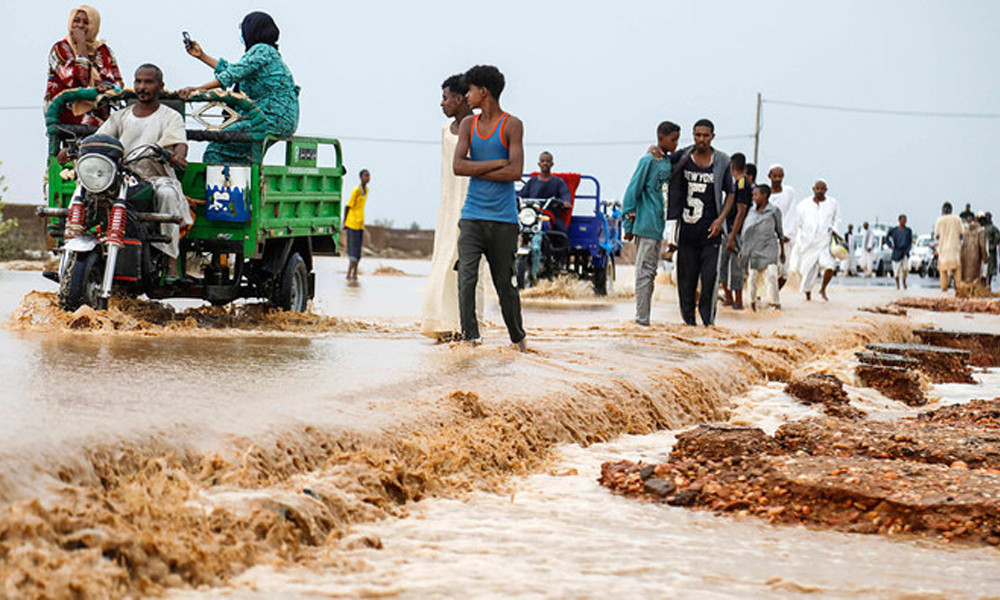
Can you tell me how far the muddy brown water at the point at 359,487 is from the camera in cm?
336

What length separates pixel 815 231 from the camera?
19.4 meters

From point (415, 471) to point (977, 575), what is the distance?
1.93m

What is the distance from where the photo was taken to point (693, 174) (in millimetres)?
11648

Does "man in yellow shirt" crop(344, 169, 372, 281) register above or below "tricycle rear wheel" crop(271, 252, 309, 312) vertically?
above

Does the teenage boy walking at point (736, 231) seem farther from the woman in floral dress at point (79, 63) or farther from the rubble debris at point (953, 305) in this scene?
the woman in floral dress at point (79, 63)

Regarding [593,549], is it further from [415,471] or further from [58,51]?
[58,51]

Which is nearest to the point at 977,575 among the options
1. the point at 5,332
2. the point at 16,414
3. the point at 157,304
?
the point at 16,414

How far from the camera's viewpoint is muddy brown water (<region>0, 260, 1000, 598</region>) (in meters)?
3.36

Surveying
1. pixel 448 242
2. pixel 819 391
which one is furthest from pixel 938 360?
pixel 448 242

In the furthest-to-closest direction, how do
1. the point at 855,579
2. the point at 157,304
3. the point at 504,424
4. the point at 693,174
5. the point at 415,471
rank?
Result: the point at 693,174, the point at 157,304, the point at 504,424, the point at 415,471, the point at 855,579

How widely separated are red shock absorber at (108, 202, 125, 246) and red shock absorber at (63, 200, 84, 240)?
21 centimetres

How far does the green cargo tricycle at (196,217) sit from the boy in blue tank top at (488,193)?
2.09 metres

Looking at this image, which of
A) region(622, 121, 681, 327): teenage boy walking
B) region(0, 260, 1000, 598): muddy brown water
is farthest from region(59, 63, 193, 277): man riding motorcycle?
region(622, 121, 681, 327): teenage boy walking

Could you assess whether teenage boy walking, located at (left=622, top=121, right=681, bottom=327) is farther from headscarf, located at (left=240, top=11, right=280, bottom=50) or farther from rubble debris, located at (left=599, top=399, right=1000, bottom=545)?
rubble debris, located at (left=599, top=399, right=1000, bottom=545)
